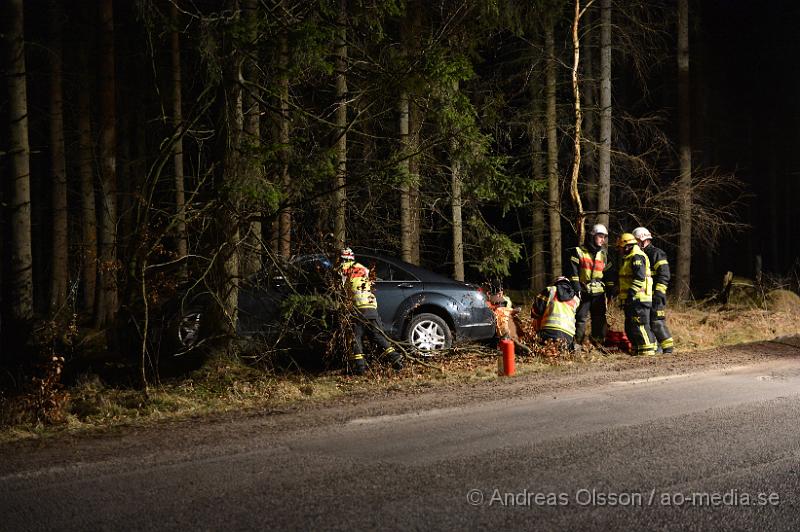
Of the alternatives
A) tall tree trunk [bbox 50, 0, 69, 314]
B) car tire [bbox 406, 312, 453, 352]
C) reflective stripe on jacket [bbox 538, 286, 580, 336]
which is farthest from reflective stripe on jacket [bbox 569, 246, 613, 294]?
tall tree trunk [bbox 50, 0, 69, 314]

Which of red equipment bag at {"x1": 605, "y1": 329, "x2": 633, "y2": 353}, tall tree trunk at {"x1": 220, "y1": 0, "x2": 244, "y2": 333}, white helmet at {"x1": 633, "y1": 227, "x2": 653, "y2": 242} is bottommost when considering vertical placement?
red equipment bag at {"x1": 605, "y1": 329, "x2": 633, "y2": 353}

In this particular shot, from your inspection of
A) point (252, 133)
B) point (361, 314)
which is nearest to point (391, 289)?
point (361, 314)

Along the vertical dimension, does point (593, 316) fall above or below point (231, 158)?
below

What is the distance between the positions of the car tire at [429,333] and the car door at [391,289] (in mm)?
201

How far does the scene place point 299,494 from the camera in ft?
15.7

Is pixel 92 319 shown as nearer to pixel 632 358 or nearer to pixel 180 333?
pixel 180 333

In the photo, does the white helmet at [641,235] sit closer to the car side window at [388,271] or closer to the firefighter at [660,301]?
the firefighter at [660,301]

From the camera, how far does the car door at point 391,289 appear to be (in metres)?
10.9

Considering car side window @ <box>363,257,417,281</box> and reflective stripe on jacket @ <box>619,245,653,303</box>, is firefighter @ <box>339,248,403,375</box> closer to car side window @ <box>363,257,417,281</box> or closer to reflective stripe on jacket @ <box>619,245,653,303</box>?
car side window @ <box>363,257,417,281</box>

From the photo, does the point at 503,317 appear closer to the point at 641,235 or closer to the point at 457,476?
the point at 641,235

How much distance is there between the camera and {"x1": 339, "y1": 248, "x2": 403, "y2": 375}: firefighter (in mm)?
9641

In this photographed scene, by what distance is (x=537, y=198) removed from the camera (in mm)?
18516

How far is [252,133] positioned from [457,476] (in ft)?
18.5

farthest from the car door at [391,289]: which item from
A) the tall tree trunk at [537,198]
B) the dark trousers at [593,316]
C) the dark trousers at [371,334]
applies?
the tall tree trunk at [537,198]
